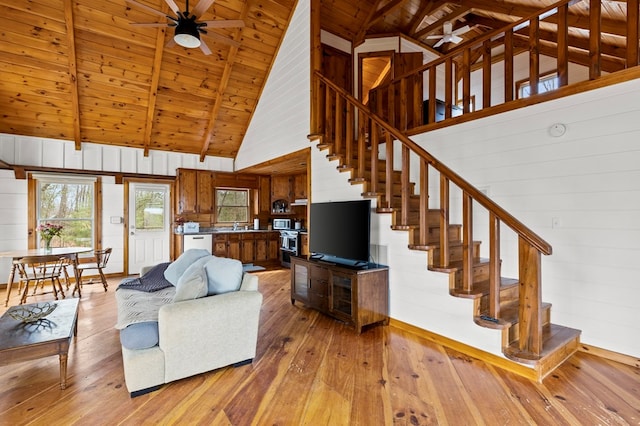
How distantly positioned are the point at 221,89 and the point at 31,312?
15.6 ft

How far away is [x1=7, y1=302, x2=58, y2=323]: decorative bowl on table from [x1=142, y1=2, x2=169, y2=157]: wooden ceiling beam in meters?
4.14

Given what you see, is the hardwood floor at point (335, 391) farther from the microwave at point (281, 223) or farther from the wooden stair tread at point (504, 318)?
the microwave at point (281, 223)

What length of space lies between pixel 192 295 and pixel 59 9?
482 centimetres

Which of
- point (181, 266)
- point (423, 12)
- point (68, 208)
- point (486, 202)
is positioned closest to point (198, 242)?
point (68, 208)

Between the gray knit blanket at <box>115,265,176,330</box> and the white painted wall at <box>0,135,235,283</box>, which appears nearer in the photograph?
the gray knit blanket at <box>115,265,176,330</box>

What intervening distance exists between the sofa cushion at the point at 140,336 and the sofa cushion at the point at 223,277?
53 centimetres

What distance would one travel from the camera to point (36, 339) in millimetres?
2357

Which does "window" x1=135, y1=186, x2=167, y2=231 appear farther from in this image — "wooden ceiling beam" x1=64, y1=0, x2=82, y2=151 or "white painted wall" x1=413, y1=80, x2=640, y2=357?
"white painted wall" x1=413, y1=80, x2=640, y2=357

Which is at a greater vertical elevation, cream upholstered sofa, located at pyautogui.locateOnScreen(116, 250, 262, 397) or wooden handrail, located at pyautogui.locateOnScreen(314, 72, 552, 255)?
wooden handrail, located at pyautogui.locateOnScreen(314, 72, 552, 255)

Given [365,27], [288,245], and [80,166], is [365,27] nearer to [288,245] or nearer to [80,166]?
[288,245]

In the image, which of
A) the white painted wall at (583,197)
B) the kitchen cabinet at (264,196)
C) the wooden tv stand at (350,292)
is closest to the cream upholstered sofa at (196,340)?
the wooden tv stand at (350,292)

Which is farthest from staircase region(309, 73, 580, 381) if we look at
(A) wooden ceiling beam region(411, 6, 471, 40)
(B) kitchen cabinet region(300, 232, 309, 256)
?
(A) wooden ceiling beam region(411, 6, 471, 40)

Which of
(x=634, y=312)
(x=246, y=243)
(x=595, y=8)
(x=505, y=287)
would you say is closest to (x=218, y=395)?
(x=505, y=287)

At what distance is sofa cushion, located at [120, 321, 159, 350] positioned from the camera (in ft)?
7.76
